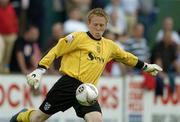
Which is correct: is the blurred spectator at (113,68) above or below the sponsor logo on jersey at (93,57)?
below

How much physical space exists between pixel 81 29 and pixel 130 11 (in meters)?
1.77

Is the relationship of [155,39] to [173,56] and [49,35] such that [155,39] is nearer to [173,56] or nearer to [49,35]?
[173,56]

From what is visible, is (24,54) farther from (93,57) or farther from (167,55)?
(93,57)

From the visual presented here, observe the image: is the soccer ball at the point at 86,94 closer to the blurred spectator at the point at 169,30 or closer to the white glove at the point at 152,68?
the white glove at the point at 152,68

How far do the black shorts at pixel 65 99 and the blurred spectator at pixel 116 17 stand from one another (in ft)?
20.2

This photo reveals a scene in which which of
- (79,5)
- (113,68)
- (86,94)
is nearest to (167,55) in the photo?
(113,68)

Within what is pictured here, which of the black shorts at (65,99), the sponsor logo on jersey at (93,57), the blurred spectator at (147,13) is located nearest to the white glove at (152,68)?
the sponsor logo on jersey at (93,57)

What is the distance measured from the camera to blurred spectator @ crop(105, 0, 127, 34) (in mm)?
17516

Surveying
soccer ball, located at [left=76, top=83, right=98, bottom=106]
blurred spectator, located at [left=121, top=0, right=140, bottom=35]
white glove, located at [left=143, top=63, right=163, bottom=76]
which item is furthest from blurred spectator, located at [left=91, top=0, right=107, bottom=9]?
soccer ball, located at [left=76, top=83, right=98, bottom=106]

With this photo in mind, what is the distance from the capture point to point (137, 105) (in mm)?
16438

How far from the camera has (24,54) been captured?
15680 mm

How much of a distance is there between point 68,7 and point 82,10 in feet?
1.17

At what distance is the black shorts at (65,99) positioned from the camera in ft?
36.9

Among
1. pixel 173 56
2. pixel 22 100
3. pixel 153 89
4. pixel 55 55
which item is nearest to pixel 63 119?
pixel 22 100
